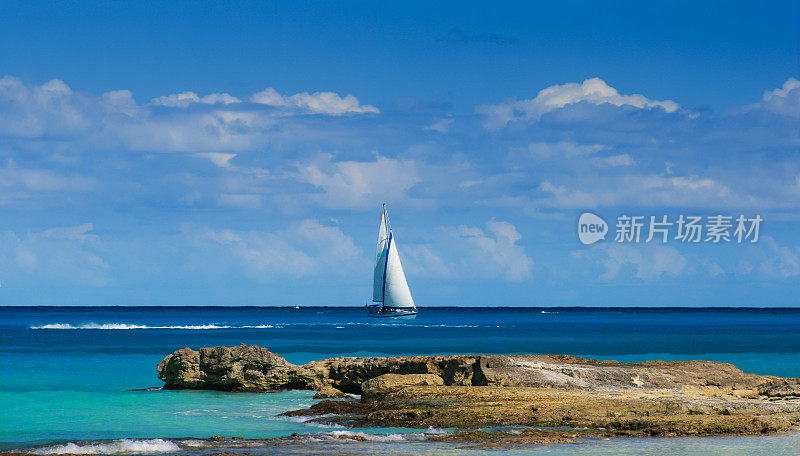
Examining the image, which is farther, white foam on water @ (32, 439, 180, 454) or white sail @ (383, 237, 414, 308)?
white sail @ (383, 237, 414, 308)

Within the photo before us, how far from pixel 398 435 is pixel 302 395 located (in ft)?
33.8

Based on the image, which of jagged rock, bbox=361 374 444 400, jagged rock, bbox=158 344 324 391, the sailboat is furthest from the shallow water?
the sailboat

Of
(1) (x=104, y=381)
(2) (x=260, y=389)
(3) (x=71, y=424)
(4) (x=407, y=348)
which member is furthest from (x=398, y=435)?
(4) (x=407, y=348)

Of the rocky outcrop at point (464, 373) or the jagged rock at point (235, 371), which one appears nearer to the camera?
the rocky outcrop at point (464, 373)

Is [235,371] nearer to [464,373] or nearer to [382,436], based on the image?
[464,373]

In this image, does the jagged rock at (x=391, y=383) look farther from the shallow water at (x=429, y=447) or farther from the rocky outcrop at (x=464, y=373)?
the shallow water at (x=429, y=447)

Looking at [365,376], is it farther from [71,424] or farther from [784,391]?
[784,391]

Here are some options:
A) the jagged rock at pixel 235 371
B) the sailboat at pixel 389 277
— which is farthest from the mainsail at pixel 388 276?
the jagged rock at pixel 235 371

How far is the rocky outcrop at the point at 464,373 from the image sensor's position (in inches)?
869

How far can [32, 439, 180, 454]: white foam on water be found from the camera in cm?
1588

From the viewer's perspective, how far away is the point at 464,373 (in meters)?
23.1

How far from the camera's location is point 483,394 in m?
20.1

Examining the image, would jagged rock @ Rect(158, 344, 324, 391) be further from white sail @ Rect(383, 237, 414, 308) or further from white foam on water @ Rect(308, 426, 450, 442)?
white sail @ Rect(383, 237, 414, 308)

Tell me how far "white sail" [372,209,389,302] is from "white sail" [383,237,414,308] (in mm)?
499
